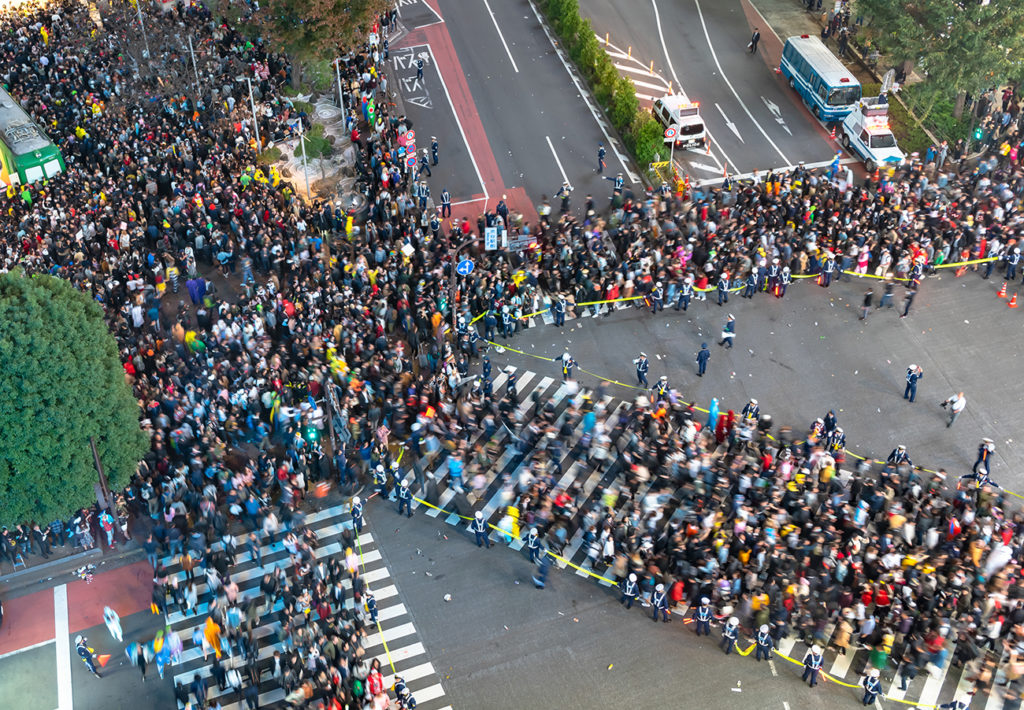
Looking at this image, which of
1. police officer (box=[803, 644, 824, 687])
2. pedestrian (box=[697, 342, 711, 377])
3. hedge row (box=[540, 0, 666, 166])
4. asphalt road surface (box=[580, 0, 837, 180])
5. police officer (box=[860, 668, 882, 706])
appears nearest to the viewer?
police officer (box=[860, 668, 882, 706])

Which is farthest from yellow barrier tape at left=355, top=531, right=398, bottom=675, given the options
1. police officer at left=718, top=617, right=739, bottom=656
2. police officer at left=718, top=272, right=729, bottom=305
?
police officer at left=718, top=272, right=729, bottom=305

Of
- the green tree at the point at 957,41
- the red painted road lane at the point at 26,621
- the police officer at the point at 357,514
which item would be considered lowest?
the red painted road lane at the point at 26,621

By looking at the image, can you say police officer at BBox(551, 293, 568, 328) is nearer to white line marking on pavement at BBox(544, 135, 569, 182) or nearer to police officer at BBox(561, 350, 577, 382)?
police officer at BBox(561, 350, 577, 382)

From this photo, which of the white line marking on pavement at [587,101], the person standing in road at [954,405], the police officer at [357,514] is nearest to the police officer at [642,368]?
the person standing in road at [954,405]

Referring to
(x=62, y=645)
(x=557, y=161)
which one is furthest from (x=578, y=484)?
(x=557, y=161)

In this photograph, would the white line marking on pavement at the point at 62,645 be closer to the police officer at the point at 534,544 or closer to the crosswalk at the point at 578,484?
the crosswalk at the point at 578,484

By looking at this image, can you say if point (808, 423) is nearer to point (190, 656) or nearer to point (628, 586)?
point (628, 586)

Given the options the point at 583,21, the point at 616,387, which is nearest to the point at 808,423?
the point at 616,387
